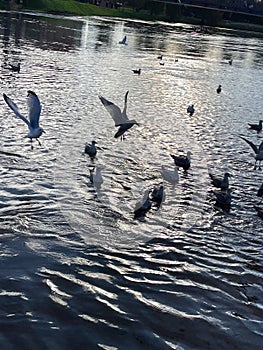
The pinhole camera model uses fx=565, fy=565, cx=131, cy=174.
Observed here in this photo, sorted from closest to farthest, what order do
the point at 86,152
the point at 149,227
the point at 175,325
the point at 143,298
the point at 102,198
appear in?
1. the point at 175,325
2. the point at 143,298
3. the point at 149,227
4. the point at 102,198
5. the point at 86,152

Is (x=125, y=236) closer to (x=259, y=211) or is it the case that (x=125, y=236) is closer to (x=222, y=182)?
(x=259, y=211)

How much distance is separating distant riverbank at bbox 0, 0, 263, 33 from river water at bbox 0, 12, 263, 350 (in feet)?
199

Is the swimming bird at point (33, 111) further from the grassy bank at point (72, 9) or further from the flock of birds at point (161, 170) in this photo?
the grassy bank at point (72, 9)

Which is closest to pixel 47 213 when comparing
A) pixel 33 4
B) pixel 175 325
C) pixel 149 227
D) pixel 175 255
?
pixel 149 227

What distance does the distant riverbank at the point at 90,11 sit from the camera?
8312 cm

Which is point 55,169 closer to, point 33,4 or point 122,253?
point 122,253

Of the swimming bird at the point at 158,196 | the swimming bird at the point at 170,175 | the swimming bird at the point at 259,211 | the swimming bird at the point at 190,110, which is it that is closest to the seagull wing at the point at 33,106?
the swimming bird at the point at 170,175

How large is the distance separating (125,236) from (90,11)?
293 ft

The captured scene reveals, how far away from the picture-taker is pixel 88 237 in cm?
1086

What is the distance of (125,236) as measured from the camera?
11070 mm

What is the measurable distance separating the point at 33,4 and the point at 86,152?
74040 millimetres

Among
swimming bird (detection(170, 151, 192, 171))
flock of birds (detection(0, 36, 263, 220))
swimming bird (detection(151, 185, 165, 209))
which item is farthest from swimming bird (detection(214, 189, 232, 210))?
swimming bird (detection(170, 151, 192, 171))

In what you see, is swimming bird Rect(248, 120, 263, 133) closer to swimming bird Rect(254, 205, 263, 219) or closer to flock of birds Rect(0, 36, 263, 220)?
flock of birds Rect(0, 36, 263, 220)

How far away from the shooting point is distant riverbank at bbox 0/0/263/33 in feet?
273
